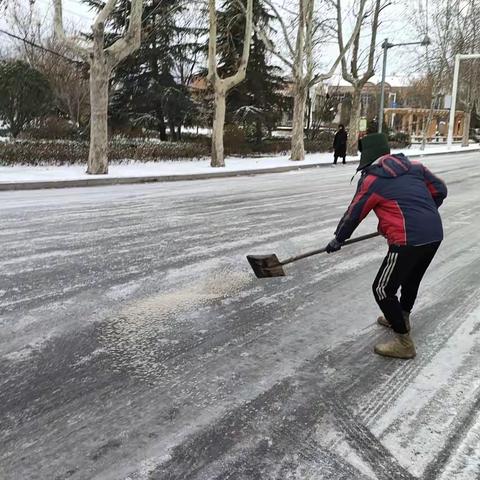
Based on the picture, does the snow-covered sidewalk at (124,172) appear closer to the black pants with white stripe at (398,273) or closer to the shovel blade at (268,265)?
the shovel blade at (268,265)

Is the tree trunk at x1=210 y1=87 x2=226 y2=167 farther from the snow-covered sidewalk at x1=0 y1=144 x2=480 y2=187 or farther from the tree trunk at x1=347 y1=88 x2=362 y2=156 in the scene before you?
the tree trunk at x1=347 y1=88 x2=362 y2=156

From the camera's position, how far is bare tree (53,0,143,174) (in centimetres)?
1524

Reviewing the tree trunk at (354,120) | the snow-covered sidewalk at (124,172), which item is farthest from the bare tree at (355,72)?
the snow-covered sidewalk at (124,172)

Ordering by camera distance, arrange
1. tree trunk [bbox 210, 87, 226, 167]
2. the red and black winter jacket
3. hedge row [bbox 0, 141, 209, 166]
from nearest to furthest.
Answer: the red and black winter jacket < hedge row [bbox 0, 141, 209, 166] < tree trunk [bbox 210, 87, 226, 167]

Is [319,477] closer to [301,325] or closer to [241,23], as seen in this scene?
[301,325]

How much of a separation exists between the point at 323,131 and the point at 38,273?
1323 inches

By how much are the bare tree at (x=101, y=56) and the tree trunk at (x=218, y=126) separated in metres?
4.64

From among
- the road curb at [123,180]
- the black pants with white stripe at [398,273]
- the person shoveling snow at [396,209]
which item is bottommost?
the road curb at [123,180]

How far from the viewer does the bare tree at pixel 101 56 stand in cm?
1524

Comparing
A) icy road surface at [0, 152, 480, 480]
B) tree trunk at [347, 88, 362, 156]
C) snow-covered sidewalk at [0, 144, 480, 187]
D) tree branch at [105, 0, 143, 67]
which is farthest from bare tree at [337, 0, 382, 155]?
icy road surface at [0, 152, 480, 480]

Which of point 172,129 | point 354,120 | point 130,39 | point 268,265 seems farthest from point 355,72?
point 268,265

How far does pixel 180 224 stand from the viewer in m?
8.59

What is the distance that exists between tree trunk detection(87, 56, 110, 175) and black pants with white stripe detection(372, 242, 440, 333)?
13.3 m

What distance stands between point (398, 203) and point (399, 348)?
1005 millimetres
